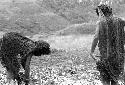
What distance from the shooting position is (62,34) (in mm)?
36688

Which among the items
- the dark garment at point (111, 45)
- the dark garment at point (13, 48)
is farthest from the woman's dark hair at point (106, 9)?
the dark garment at point (13, 48)

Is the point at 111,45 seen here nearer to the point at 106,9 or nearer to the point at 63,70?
the point at 106,9

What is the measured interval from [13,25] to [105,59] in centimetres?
3503

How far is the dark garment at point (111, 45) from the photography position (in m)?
6.66

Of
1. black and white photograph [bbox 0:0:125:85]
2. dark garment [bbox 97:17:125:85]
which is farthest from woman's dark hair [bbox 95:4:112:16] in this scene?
dark garment [bbox 97:17:125:85]

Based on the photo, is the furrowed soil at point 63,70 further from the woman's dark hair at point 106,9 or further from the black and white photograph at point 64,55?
the woman's dark hair at point 106,9

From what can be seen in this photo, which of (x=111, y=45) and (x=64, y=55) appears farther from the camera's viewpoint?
(x=64, y=55)

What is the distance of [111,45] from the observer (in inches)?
266

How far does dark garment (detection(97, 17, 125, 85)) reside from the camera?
6.66m

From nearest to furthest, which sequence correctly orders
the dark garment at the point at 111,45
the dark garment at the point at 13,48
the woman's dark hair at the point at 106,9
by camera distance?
1. the dark garment at the point at 111,45
2. the woman's dark hair at the point at 106,9
3. the dark garment at the point at 13,48

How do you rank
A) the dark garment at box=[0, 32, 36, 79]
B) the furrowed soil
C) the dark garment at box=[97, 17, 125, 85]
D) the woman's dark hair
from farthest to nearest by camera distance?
the furrowed soil, the dark garment at box=[0, 32, 36, 79], the woman's dark hair, the dark garment at box=[97, 17, 125, 85]

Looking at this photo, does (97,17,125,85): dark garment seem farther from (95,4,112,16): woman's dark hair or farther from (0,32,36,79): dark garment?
(0,32,36,79): dark garment

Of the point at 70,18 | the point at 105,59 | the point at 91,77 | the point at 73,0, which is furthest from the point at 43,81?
the point at 73,0

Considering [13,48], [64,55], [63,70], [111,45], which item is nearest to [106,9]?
[111,45]
